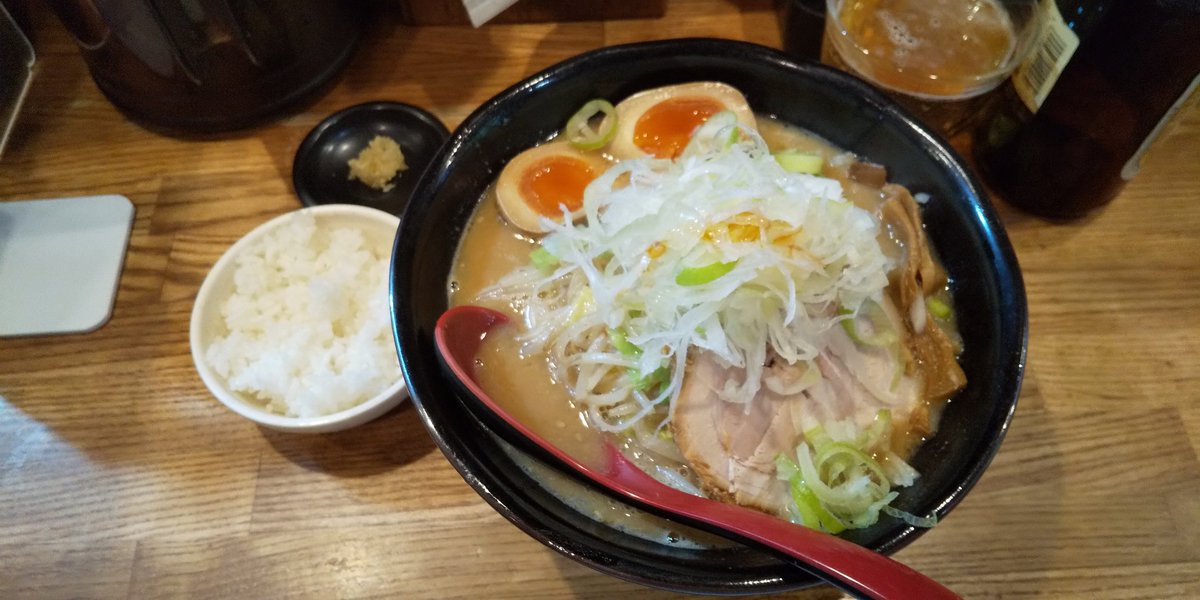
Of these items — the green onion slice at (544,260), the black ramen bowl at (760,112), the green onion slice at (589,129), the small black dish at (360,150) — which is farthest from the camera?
the small black dish at (360,150)

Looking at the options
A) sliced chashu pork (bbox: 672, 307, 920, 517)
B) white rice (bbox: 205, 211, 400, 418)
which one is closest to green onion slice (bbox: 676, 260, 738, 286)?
sliced chashu pork (bbox: 672, 307, 920, 517)

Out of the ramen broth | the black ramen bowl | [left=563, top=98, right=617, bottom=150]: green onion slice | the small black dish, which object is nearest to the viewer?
the black ramen bowl

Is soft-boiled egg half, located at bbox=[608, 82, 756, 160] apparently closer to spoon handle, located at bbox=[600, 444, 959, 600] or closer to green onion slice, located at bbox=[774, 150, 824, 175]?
green onion slice, located at bbox=[774, 150, 824, 175]

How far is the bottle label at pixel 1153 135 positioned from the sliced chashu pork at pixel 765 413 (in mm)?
637

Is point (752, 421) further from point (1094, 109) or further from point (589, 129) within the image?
point (1094, 109)

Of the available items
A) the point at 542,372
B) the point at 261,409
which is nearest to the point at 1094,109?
the point at 542,372

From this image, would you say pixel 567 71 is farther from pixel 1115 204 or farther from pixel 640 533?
pixel 1115 204

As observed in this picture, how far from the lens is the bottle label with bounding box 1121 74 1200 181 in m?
1.14

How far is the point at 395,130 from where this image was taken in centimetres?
158

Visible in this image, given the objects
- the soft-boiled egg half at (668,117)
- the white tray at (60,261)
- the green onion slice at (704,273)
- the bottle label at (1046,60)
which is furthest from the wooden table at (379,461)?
the soft-boiled egg half at (668,117)

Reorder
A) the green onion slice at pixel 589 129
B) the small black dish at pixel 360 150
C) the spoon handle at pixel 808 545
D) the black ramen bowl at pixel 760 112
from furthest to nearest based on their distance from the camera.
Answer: the small black dish at pixel 360 150 → the green onion slice at pixel 589 129 → the black ramen bowl at pixel 760 112 → the spoon handle at pixel 808 545

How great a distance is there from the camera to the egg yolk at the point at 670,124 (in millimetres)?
1334

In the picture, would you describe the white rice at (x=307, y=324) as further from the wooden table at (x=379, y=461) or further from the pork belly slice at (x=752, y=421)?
the pork belly slice at (x=752, y=421)

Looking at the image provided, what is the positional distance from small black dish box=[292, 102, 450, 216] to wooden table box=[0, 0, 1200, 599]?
0.08 meters
